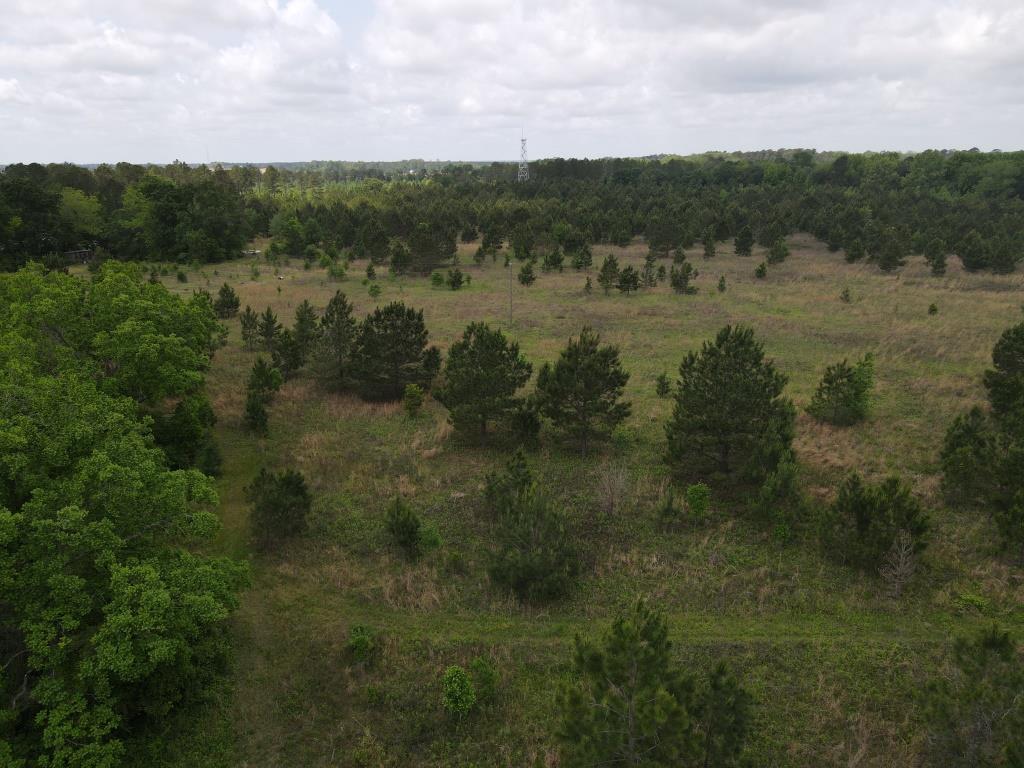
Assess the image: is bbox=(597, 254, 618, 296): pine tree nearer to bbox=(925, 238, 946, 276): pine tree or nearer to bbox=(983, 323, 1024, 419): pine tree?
bbox=(983, 323, 1024, 419): pine tree

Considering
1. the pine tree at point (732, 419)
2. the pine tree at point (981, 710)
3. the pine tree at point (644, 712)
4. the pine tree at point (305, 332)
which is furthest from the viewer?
the pine tree at point (305, 332)

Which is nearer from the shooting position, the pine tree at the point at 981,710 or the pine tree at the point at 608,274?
the pine tree at the point at 981,710

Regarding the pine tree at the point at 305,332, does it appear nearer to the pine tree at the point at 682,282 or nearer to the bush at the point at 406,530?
the bush at the point at 406,530

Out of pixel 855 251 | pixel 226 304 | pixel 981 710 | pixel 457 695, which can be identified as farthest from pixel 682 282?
pixel 981 710

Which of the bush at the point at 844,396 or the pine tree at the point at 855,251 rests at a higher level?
the pine tree at the point at 855,251

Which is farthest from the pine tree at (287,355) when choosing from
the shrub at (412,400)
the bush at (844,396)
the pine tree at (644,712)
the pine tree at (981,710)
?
the pine tree at (981,710)

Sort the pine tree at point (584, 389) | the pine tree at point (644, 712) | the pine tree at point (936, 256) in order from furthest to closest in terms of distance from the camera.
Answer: the pine tree at point (936, 256) → the pine tree at point (584, 389) → the pine tree at point (644, 712)

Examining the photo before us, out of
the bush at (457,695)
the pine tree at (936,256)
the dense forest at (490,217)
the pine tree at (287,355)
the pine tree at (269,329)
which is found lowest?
the bush at (457,695)
